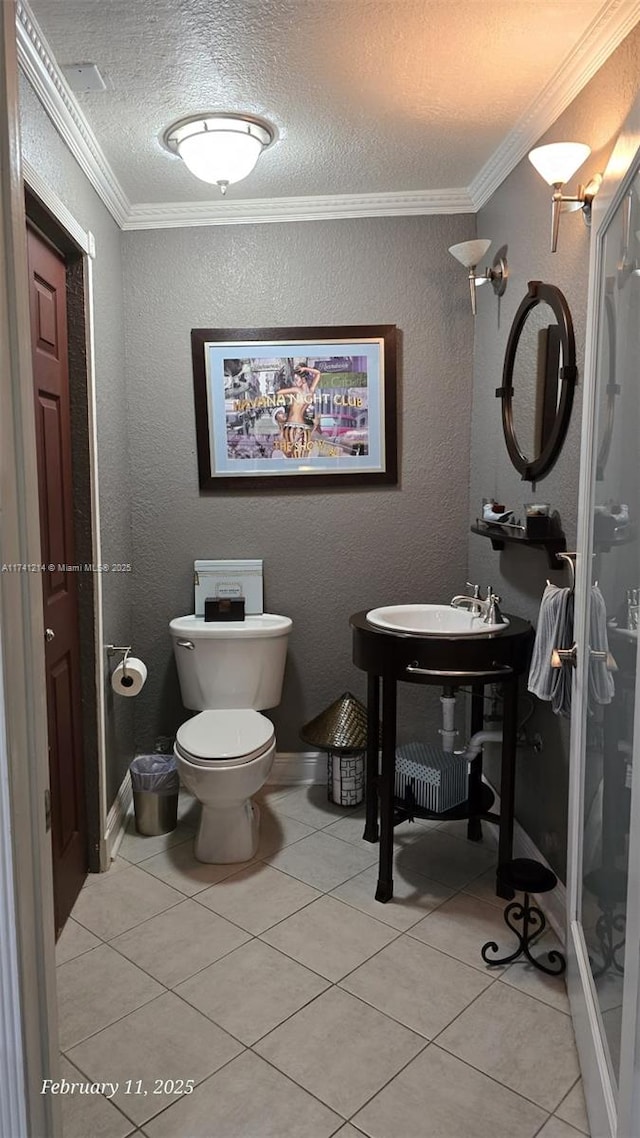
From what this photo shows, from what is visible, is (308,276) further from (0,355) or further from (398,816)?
(0,355)

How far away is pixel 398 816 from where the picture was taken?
2609 millimetres

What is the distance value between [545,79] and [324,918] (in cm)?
254

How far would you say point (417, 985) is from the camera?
2.09 m

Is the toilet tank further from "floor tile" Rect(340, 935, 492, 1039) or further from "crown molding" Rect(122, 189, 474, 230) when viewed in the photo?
"crown molding" Rect(122, 189, 474, 230)

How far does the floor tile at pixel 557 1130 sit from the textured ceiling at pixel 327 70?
8.19 ft

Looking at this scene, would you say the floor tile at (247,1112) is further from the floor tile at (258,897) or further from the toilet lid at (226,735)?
the toilet lid at (226,735)

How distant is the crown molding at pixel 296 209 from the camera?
3037mm

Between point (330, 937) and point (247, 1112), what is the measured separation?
664 millimetres

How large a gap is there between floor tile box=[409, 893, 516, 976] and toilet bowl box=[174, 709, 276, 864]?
2.30 ft

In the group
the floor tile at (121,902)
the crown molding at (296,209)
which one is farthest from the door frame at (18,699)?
the crown molding at (296,209)

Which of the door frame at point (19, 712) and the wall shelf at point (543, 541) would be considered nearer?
the door frame at point (19, 712)

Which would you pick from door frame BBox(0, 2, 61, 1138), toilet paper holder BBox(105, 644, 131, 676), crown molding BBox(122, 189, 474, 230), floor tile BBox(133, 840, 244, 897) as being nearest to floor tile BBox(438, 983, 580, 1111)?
floor tile BBox(133, 840, 244, 897)

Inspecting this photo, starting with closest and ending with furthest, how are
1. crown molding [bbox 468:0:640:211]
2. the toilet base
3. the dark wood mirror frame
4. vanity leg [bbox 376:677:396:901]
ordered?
crown molding [bbox 468:0:640:211] → the dark wood mirror frame → vanity leg [bbox 376:677:396:901] → the toilet base

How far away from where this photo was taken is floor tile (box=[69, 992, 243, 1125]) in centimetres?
173
